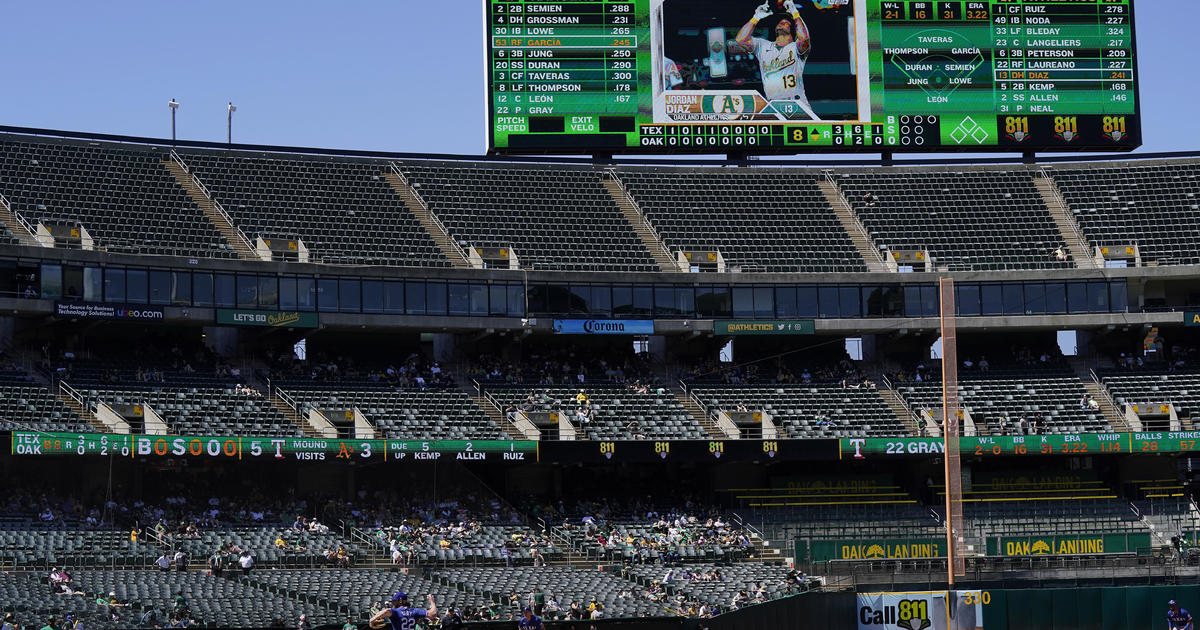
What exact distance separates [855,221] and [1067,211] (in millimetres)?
8297

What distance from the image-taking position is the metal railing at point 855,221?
61.0 meters

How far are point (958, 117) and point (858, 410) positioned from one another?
42.8 feet

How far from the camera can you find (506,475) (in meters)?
55.1

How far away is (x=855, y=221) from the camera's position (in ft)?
207

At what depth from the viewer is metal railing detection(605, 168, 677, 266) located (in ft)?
198

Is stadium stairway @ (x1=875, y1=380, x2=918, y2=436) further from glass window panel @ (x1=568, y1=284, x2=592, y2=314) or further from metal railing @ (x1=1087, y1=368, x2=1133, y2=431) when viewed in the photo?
glass window panel @ (x1=568, y1=284, x2=592, y2=314)

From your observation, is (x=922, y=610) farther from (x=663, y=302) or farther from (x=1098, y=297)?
→ (x=1098, y=297)

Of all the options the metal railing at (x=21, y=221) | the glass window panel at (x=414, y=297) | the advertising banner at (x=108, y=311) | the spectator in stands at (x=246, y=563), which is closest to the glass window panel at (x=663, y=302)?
the glass window panel at (x=414, y=297)

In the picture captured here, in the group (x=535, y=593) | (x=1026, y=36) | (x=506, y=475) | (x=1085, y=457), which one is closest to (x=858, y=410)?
(x=1085, y=457)

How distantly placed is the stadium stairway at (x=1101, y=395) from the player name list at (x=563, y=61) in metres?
18.9

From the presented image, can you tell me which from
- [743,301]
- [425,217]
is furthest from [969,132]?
[425,217]

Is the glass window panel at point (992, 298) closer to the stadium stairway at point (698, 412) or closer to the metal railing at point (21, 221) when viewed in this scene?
the stadium stairway at point (698, 412)

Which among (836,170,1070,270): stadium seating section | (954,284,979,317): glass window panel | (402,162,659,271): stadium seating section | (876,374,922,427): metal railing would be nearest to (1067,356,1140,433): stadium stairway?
(836,170,1070,270): stadium seating section

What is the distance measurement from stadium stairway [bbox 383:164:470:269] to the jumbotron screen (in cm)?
350
